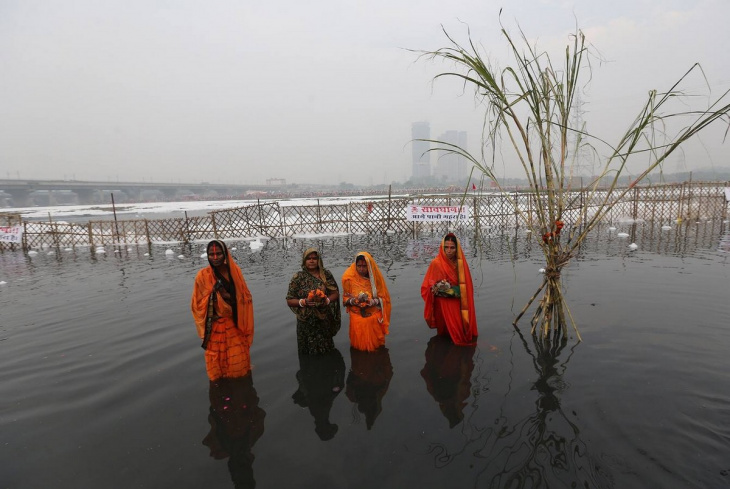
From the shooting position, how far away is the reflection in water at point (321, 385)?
3.10 m

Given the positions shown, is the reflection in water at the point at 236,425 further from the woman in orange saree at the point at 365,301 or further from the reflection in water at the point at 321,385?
the woman in orange saree at the point at 365,301

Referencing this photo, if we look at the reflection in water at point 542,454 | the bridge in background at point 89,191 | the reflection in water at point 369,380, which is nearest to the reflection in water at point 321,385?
the reflection in water at point 369,380

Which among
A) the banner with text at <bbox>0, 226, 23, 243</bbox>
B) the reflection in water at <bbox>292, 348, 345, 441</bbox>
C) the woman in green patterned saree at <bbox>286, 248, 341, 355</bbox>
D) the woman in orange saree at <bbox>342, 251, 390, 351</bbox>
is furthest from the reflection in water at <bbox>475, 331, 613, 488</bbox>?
the banner with text at <bbox>0, 226, 23, 243</bbox>

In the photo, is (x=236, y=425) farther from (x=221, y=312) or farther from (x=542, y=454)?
(x=542, y=454)

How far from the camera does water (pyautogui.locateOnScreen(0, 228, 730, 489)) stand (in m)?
2.54

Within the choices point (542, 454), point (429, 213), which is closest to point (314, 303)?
point (542, 454)

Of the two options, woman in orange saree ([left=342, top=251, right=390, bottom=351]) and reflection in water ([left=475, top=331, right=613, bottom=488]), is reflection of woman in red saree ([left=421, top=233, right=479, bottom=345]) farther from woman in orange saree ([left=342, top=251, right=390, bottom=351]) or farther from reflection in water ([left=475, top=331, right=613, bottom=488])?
reflection in water ([left=475, top=331, right=613, bottom=488])

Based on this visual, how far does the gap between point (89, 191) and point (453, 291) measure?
109666 mm

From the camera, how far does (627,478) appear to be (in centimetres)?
238

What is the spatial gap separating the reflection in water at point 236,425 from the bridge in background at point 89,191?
93.1 meters

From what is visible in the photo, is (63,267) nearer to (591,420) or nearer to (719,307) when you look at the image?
(591,420)

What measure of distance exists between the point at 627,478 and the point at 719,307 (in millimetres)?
4947

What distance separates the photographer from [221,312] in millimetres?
3502

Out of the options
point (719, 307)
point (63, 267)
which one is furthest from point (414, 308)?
point (63, 267)
